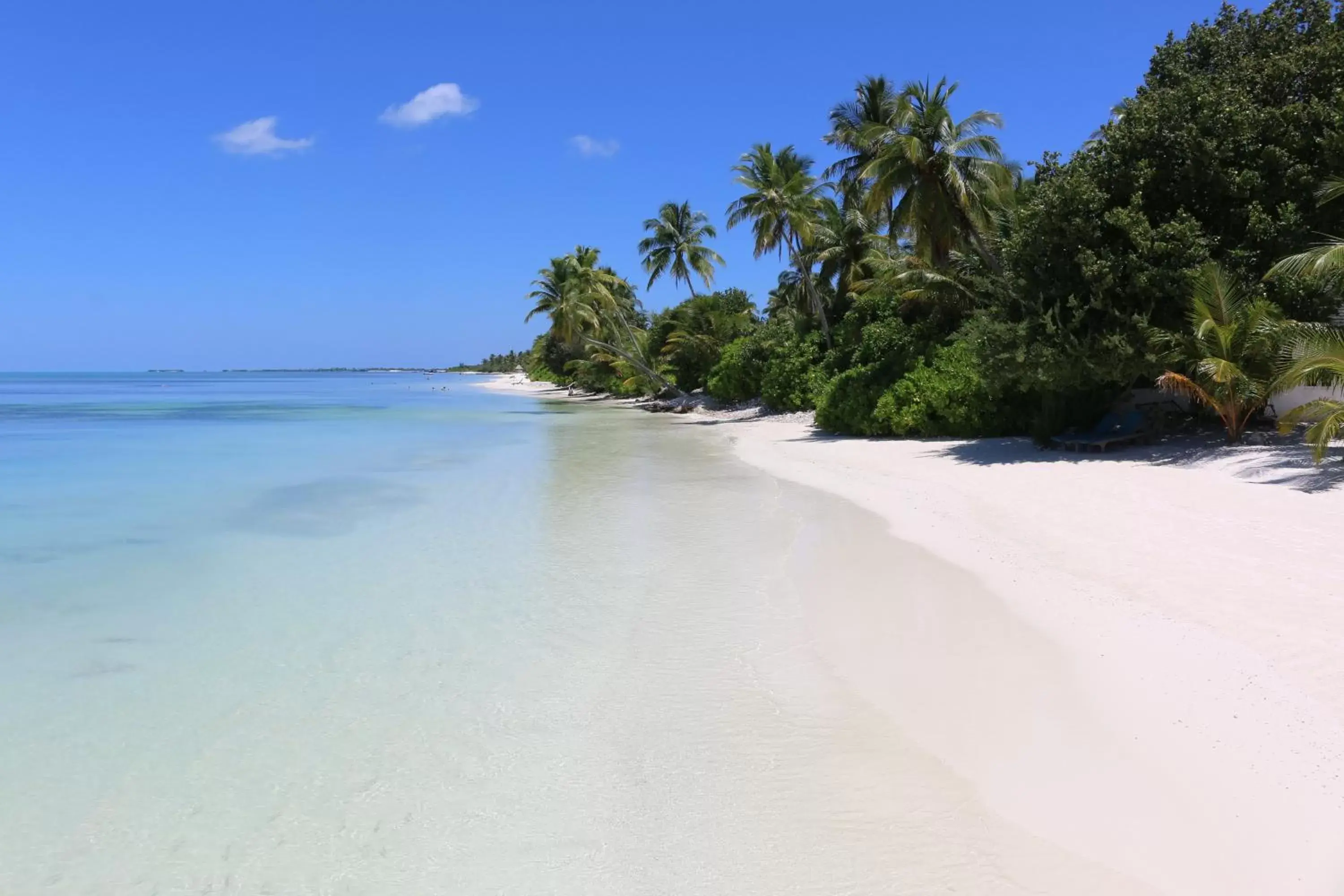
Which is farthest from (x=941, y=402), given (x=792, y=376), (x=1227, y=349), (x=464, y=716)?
(x=464, y=716)

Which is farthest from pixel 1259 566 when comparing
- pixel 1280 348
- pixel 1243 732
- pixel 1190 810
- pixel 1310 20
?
pixel 1310 20

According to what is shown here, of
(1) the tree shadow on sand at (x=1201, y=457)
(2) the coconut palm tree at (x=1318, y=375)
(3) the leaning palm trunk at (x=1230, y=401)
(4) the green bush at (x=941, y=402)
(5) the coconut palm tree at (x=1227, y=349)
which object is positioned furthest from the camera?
(4) the green bush at (x=941, y=402)

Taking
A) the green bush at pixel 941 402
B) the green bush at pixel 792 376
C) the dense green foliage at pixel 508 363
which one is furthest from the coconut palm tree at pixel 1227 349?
the dense green foliage at pixel 508 363

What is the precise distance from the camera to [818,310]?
28719 mm

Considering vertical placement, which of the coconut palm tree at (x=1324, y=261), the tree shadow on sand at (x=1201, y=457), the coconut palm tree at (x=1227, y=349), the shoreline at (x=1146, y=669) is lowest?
the shoreline at (x=1146, y=669)

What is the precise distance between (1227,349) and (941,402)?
6540mm

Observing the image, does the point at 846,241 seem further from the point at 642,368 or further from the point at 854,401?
the point at 642,368

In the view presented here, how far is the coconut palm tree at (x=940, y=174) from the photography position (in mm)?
20359

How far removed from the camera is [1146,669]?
5.58 meters

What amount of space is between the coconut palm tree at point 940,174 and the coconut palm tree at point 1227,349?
682cm

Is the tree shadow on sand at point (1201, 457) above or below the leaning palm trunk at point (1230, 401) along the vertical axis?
below

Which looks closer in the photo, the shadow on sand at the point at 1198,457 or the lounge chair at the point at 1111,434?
the shadow on sand at the point at 1198,457

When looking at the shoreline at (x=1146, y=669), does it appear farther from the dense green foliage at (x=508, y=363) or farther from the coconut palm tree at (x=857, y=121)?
the dense green foliage at (x=508, y=363)

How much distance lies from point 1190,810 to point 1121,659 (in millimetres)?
1994
